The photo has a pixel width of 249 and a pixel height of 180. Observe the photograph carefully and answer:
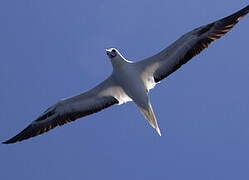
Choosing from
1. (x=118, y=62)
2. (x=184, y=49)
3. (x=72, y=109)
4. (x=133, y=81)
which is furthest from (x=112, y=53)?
(x=72, y=109)

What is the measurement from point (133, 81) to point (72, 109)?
307cm

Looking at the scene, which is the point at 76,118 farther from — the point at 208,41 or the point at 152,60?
the point at 208,41

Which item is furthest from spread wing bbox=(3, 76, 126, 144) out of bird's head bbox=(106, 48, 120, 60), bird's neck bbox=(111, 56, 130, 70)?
bird's head bbox=(106, 48, 120, 60)

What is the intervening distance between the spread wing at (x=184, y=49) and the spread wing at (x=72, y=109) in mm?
1729

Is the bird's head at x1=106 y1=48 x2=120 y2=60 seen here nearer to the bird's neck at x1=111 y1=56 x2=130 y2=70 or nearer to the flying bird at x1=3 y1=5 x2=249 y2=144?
the flying bird at x1=3 y1=5 x2=249 y2=144

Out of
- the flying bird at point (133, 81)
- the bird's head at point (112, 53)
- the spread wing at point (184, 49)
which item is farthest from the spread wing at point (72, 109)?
the spread wing at point (184, 49)

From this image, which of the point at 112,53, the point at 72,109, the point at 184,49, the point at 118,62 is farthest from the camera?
the point at 72,109

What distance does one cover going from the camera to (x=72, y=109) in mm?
30844

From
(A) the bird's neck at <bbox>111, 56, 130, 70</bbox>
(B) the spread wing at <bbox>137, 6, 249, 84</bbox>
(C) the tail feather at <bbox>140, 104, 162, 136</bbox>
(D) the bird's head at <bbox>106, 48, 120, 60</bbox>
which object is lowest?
(C) the tail feather at <bbox>140, 104, 162, 136</bbox>

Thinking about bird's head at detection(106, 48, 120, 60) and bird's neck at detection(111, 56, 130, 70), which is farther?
bird's head at detection(106, 48, 120, 60)

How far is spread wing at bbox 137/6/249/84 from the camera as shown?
2781 cm

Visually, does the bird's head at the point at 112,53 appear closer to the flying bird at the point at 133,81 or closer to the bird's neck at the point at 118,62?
the flying bird at the point at 133,81

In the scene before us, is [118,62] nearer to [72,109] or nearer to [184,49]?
[184,49]

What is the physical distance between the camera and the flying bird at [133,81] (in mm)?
28422
